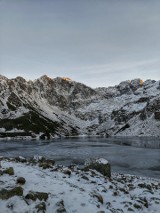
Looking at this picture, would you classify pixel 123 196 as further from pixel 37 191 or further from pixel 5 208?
pixel 5 208

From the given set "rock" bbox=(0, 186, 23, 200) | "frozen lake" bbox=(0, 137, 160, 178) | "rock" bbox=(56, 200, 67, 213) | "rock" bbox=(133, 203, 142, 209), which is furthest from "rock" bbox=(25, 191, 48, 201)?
"frozen lake" bbox=(0, 137, 160, 178)

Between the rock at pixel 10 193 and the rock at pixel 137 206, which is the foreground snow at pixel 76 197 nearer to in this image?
the rock at pixel 137 206

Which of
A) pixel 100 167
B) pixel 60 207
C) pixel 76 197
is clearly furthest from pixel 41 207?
pixel 100 167

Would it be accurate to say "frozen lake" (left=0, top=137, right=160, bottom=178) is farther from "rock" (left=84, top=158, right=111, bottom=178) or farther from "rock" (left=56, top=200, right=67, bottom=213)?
"rock" (left=56, top=200, right=67, bottom=213)

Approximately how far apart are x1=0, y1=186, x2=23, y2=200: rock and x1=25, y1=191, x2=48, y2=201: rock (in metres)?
0.56

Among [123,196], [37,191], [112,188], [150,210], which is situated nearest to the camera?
[37,191]

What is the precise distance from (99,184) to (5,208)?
12044 millimetres

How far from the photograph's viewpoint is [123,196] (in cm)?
2397

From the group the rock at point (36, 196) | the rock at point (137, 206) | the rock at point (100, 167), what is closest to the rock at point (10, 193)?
the rock at point (36, 196)

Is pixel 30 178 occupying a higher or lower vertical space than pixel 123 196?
higher

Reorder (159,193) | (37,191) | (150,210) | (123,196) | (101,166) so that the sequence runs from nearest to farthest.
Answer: (37,191), (150,210), (123,196), (159,193), (101,166)

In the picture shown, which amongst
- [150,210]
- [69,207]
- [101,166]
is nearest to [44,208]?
[69,207]

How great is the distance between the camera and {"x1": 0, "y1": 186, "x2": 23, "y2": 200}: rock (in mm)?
17078

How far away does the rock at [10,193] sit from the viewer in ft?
56.0
